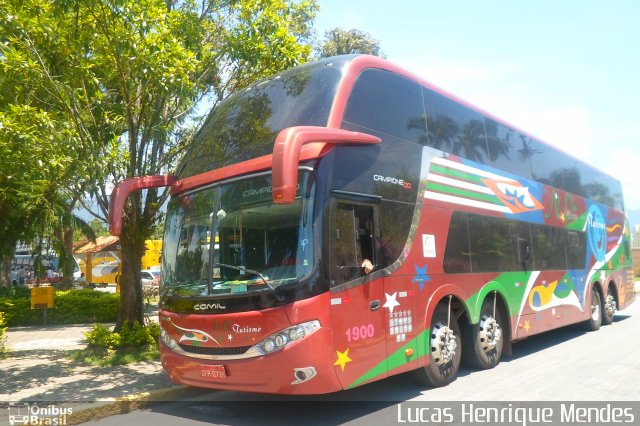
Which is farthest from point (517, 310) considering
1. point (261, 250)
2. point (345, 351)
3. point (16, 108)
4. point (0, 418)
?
point (16, 108)

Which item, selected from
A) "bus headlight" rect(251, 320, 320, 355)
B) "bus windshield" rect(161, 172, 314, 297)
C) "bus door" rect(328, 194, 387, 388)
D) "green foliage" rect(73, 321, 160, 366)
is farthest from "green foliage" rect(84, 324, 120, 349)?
"bus door" rect(328, 194, 387, 388)

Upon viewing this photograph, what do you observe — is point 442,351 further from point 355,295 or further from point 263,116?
point 263,116

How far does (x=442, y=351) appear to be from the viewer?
753 cm

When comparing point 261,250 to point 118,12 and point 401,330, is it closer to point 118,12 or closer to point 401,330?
point 401,330

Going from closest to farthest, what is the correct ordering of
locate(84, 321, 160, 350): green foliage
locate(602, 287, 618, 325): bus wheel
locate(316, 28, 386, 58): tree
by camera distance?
locate(84, 321, 160, 350): green foliage < locate(602, 287, 618, 325): bus wheel < locate(316, 28, 386, 58): tree

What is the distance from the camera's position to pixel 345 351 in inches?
228

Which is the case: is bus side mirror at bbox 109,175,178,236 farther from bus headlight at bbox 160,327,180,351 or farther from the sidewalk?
the sidewalk

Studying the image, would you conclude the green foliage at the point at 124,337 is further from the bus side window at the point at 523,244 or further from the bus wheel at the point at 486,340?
the bus side window at the point at 523,244

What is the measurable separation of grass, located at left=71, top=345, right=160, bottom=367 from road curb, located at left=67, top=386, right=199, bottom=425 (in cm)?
201

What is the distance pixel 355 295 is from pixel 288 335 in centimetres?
93

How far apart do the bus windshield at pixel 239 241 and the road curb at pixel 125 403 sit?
4.59 feet

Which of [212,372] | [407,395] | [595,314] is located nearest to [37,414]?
[212,372]

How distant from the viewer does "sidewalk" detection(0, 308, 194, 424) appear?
22.2ft

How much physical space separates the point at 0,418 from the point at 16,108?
413cm
